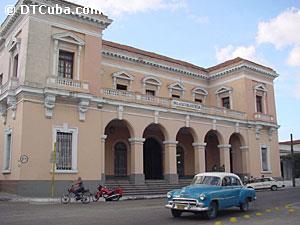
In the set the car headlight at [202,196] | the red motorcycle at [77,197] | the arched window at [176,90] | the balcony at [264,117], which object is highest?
the arched window at [176,90]

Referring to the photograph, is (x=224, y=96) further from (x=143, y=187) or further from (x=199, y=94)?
(x=143, y=187)

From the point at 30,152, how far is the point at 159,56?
1699 centimetres

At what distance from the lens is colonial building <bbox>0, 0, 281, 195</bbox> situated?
20.9 metres

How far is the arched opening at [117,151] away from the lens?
27.0 m

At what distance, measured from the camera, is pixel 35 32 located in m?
21.5

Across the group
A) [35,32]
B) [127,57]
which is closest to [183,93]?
[127,57]

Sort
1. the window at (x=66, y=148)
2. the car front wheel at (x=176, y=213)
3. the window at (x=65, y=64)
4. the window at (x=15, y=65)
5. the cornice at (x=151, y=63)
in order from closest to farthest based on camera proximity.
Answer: the car front wheel at (x=176, y=213) < the window at (x=66, y=148) < the window at (x=65, y=64) < the window at (x=15, y=65) < the cornice at (x=151, y=63)

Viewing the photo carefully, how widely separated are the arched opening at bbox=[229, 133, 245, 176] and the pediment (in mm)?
16292

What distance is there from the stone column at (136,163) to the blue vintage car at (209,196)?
36.5 ft

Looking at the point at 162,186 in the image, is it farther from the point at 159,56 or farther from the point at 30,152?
the point at 159,56

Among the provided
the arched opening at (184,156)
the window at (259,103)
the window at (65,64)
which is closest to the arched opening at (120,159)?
the arched opening at (184,156)

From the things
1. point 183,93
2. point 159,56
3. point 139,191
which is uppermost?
point 159,56

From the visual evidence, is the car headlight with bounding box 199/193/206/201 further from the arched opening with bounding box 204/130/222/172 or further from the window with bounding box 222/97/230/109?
the window with bounding box 222/97/230/109

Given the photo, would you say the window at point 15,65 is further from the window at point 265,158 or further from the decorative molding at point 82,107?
the window at point 265,158
